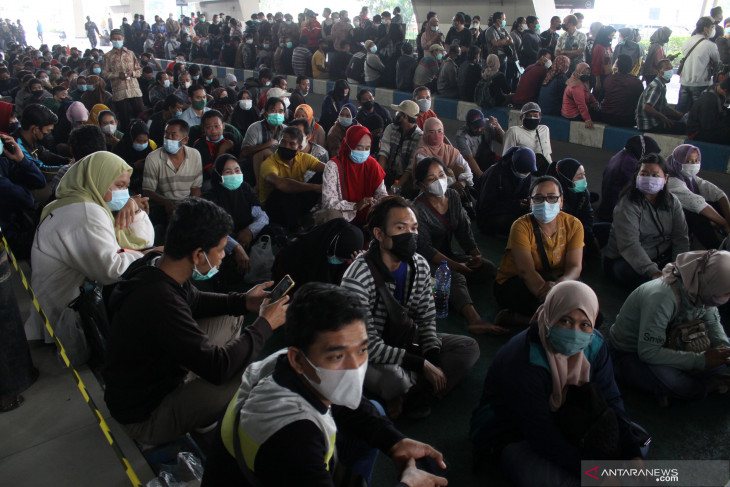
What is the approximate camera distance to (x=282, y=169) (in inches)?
217

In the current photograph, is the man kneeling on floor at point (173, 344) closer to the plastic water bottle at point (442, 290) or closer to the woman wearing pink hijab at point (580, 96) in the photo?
the plastic water bottle at point (442, 290)

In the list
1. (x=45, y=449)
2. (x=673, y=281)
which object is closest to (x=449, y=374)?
(x=673, y=281)

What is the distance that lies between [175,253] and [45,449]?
130cm

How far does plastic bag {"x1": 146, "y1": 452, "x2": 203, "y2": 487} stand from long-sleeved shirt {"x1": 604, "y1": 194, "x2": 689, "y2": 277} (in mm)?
3455

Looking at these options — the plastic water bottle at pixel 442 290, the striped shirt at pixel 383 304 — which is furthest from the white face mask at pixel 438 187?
the striped shirt at pixel 383 304

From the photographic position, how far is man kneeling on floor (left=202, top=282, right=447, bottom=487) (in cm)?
148

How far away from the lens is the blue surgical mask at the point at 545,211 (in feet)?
12.3

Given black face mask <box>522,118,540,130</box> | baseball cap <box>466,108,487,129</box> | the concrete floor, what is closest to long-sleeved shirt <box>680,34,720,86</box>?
black face mask <box>522,118,540,130</box>

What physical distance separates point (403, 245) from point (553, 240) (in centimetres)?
135

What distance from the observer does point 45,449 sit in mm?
2672

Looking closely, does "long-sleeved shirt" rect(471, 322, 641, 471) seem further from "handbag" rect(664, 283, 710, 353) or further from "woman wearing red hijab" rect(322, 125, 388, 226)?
"woman wearing red hijab" rect(322, 125, 388, 226)

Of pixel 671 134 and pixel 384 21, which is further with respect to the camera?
pixel 384 21

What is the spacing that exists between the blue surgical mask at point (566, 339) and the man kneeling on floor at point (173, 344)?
3.80 feet

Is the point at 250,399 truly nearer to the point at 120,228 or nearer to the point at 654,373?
the point at 120,228
